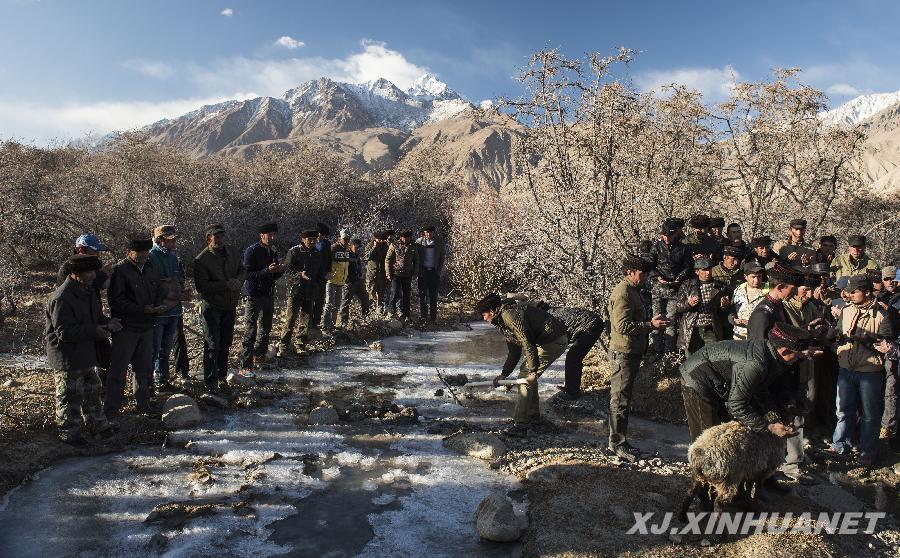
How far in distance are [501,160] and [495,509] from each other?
196 ft

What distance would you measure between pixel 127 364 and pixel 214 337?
1.11m

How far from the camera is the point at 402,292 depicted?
11.2m

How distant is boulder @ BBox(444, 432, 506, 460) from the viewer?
16.7ft

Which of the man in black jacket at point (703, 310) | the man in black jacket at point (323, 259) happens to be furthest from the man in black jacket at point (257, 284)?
the man in black jacket at point (703, 310)

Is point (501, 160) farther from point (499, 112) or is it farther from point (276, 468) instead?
point (276, 468)

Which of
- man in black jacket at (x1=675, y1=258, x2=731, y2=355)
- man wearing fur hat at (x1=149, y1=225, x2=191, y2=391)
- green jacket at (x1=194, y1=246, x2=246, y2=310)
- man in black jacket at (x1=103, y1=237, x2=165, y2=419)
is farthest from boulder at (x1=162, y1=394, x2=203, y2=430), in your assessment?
man in black jacket at (x1=675, y1=258, x2=731, y2=355)

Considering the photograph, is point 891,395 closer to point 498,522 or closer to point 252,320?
point 498,522

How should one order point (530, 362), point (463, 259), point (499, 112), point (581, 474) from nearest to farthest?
1. point (581, 474)
2. point (530, 362)
3. point (499, 112)
4. point (463, 259)

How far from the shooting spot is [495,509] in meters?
3.79

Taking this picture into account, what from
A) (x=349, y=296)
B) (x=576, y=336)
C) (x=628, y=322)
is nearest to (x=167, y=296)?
(x=349, y=296)

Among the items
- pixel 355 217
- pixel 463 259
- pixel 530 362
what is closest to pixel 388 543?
pixel 530 362

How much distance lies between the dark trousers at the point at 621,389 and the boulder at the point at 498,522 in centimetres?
170

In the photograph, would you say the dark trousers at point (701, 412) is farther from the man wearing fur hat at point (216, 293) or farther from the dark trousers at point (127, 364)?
the dark trousers at point (127, 364)

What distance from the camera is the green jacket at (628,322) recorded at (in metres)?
4.99
